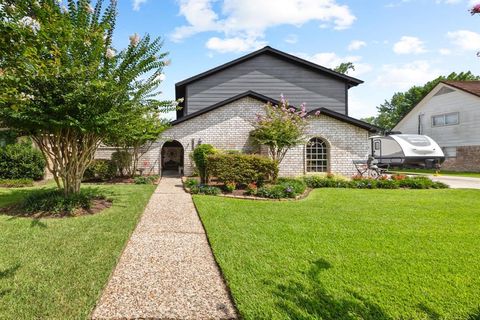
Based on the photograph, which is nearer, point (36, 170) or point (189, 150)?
point (36, 170)

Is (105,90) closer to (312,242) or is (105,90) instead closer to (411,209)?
(312,242)

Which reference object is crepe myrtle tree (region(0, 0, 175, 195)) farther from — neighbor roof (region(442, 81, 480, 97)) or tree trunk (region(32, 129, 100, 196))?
neighbor roof (region(442, 81, 480, 97))

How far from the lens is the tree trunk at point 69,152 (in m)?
7.05

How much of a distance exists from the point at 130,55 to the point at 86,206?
4057 millimetres

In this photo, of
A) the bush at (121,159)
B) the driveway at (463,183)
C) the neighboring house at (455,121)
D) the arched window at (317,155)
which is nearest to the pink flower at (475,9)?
the driveway at (463,183)

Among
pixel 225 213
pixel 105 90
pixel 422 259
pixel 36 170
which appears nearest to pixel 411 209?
pixel 422 259

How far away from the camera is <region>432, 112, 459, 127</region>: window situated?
23284mm

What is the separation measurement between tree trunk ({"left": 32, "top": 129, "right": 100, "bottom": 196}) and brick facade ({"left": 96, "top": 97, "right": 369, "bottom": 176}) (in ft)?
26.2

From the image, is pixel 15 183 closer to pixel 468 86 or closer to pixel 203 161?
pixel 203 161

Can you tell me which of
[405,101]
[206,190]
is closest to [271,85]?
[206,190]

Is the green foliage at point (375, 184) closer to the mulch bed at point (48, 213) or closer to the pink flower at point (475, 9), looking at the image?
the mulch bed at point (48, 213)

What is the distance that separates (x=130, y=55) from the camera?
6.89 metres

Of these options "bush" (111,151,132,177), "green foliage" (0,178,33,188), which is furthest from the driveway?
"green foliage" (0,178,33,188)

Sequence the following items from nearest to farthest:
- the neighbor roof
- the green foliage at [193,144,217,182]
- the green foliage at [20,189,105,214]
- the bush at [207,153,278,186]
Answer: the green foliage at [20,189,105,214], the bush at [207,153,278,186], the green foliage at [193,144,217,182], the neighbor roof
